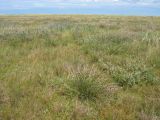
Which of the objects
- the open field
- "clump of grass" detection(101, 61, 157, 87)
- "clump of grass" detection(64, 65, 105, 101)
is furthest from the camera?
"clump of grass" detection(101, 61, 157, 87)

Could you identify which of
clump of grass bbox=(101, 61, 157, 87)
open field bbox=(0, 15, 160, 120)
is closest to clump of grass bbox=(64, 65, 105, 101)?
open field bbox=(0, 15, 160, 120)

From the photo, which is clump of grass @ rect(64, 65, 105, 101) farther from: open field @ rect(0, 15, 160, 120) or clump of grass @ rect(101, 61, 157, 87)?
clump of grass @ rect(101, 61, 157, 87)

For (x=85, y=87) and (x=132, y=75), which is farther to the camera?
(x=132, y=75)

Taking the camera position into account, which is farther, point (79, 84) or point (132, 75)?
point (132, 75)

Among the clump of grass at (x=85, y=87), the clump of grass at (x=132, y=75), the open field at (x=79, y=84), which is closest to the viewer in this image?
the open field at (x=79, y=84)

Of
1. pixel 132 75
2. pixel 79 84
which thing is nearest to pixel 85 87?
pixel 79 84

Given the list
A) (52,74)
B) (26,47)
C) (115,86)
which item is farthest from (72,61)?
(26,47)

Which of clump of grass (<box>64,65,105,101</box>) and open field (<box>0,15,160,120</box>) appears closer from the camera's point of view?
open field (<box>0,15,160,120</box>)

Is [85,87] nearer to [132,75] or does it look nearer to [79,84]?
[79,84]

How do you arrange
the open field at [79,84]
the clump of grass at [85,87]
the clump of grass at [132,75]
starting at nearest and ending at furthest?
the open field at [79,84]
the clump of grass at [85,87]
the clump of grass at [132,75]

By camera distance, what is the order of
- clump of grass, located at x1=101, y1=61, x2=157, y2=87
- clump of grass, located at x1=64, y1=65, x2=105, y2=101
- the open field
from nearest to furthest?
the open field < clump of grass, located at x1=64, y1=65, x2=105, y2=101 < clump of grass, located at x1=101, y1=61, x2=157, y2=87

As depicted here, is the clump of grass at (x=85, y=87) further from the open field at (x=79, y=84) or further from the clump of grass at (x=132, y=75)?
the clump of grass at (x=132, y=75)

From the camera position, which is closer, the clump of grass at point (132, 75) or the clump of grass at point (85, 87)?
the clump of grass at point (85, 87)

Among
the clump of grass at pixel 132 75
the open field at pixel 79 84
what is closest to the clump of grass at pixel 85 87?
the open field at pixel 79 84
